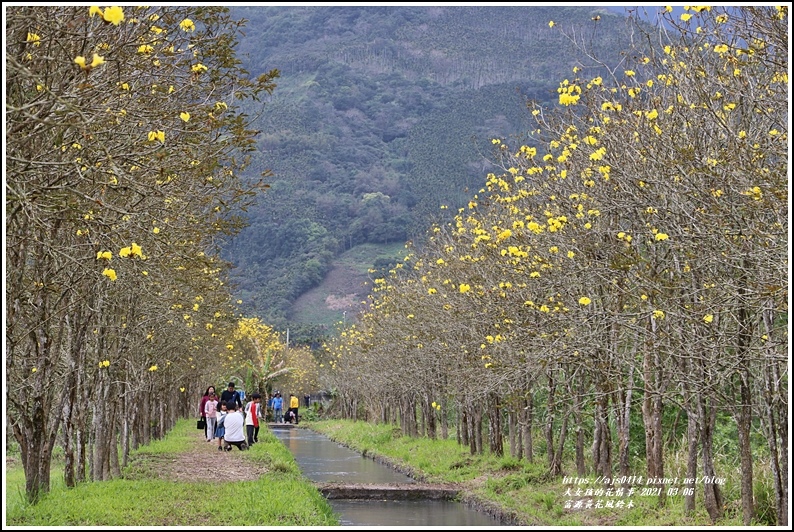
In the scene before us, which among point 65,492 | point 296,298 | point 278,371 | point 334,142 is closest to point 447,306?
point 65,492

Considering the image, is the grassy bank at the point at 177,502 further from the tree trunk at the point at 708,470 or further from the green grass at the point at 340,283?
the green grass at the point at 340,283

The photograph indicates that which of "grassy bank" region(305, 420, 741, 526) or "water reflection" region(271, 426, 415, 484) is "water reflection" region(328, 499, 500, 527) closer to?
"grassy bank" region(305, 420, 741, 526)

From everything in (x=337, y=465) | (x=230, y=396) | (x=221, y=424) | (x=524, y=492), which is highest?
(x=230, y=396)

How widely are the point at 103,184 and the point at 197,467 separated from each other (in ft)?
48.6

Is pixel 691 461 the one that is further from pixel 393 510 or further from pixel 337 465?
pixel 337 465

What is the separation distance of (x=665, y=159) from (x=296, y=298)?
124009 millimetres

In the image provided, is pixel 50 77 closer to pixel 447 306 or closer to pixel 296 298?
pixel 447 306

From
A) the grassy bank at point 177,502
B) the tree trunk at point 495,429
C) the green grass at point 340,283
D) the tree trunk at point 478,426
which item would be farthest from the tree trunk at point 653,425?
the green grass at point 340,283

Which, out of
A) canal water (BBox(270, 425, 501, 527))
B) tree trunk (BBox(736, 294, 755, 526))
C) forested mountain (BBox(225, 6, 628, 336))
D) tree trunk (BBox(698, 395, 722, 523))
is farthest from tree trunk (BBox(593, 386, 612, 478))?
forested mountain (BBox(225, 6, 628, 336))

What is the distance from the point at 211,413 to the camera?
2731 centimetres

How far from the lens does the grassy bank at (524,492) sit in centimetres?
1381

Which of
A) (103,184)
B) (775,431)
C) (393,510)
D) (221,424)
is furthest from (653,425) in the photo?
(221,424)

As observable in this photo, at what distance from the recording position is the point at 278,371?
63531mm

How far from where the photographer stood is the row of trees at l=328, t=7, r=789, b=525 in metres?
9.31
